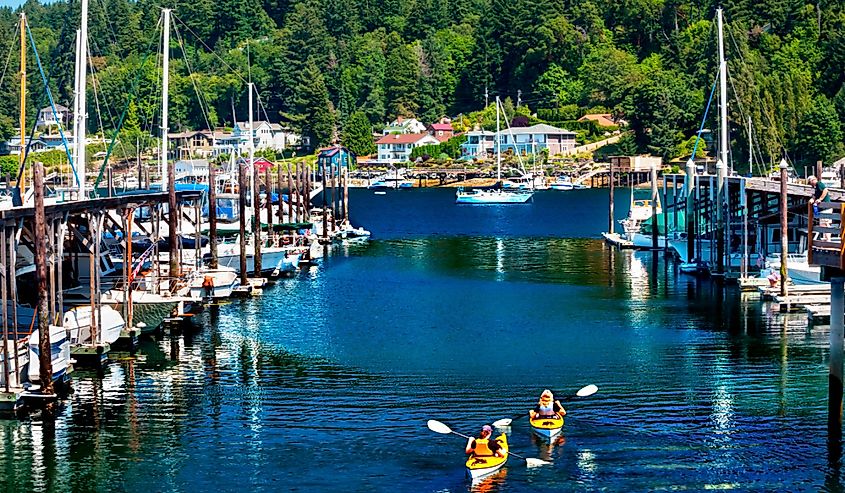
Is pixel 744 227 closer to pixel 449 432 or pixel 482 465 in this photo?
pixel 449 432

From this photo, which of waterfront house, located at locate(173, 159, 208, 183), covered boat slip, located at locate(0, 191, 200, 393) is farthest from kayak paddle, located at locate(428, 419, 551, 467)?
waterfront house, located at locate(173, 159, 208, 183)

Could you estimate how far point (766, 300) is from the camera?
6488 centimetres

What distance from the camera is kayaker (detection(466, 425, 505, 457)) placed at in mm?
35312

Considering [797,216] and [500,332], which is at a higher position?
[797,216]

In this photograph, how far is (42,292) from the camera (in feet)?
137

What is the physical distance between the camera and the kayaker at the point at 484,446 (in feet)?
116

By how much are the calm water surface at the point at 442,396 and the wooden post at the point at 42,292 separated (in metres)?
1.66

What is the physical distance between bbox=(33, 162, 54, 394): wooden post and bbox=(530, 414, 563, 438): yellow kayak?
15.1 metres

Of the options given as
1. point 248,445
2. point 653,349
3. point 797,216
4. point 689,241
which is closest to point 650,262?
point 689,241

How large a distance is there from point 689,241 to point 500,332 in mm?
25791

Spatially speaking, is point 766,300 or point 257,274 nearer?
point 766,300

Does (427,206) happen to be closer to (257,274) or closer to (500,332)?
(257,274)

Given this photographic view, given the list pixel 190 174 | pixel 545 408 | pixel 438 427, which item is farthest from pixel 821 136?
pixel 438 427

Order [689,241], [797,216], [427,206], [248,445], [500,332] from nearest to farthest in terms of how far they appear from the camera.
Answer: [248,445]
[500,332]
[797,216]
[689,241]
[427,206]
